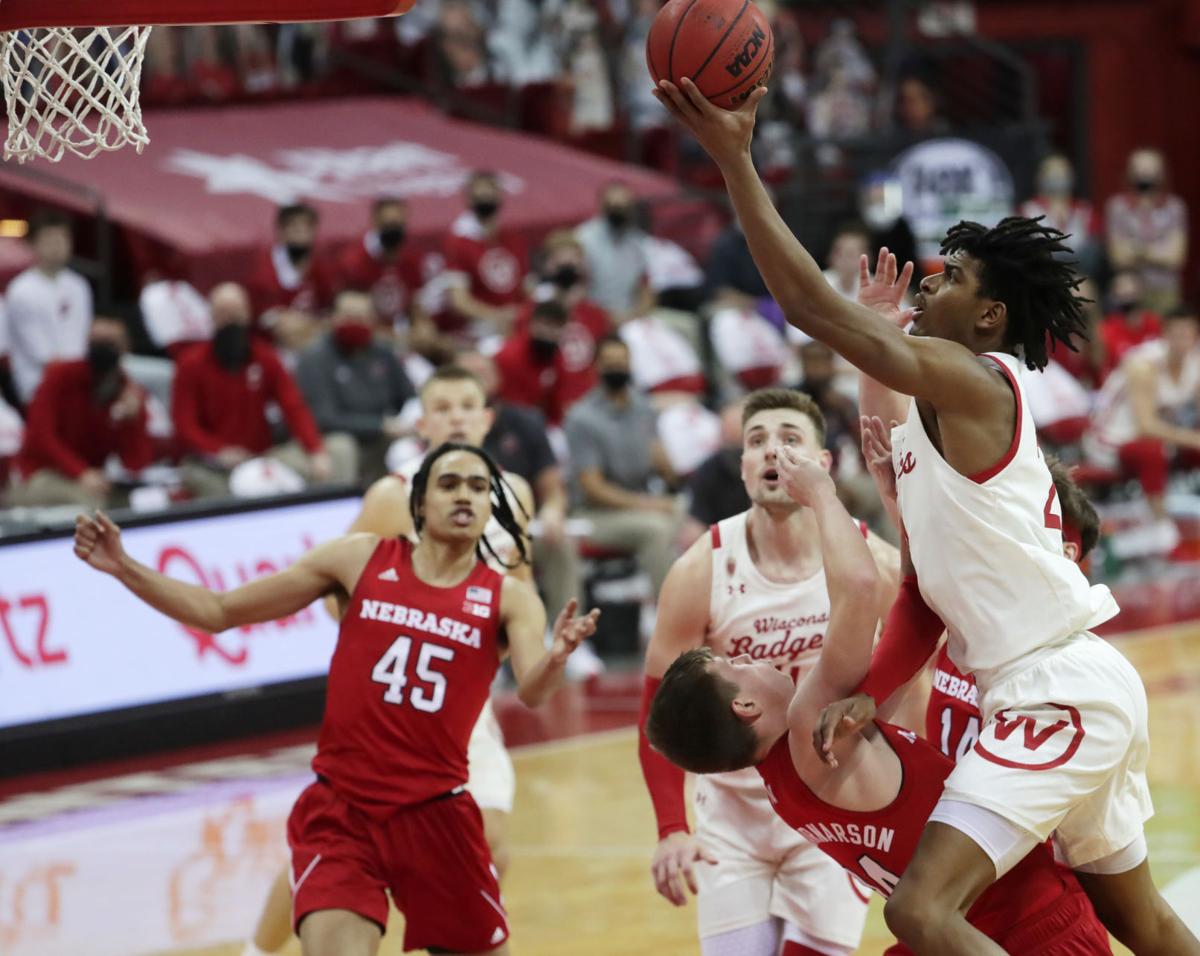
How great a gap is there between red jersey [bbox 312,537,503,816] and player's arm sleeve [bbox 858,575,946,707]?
4.46 ft

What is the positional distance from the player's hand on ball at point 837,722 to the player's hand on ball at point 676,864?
0.75 m

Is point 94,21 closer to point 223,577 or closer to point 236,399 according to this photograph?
point 223,577

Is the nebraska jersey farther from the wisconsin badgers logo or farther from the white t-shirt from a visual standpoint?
the white t-shirt

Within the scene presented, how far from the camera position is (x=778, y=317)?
1499cm

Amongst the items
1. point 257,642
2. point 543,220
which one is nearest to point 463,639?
point 257,642

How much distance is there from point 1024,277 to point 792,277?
2.14 feet

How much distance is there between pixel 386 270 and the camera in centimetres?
1407

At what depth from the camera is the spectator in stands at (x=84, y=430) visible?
11.2m

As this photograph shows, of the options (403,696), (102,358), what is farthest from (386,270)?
(403,696)

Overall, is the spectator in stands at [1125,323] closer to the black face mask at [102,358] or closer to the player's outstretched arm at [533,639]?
the black face mask at [102,358]

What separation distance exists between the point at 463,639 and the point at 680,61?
194 centimetres

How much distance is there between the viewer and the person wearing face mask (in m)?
14.0

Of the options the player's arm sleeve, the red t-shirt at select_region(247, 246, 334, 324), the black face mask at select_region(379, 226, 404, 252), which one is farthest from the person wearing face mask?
the player's arm sleeve

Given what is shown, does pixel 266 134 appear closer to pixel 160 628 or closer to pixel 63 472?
pixel 63 472
